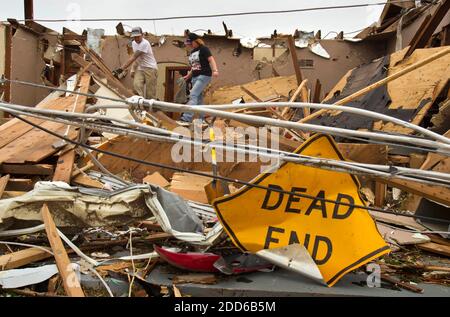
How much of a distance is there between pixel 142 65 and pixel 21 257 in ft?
19.0

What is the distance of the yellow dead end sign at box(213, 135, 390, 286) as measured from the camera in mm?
2699

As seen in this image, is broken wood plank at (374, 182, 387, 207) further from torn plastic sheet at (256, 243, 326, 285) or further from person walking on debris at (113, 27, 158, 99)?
person walking on debris at (113, 27, 158, 99)

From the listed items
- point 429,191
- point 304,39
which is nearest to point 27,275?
point 429,191

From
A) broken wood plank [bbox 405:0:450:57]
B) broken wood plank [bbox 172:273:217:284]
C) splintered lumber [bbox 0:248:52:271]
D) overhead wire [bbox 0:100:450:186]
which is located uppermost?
broken wood plank [bbox 405:0:450:57]

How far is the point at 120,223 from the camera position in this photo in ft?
10.1

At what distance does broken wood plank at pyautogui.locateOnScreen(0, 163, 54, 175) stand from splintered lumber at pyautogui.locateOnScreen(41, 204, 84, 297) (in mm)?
1274

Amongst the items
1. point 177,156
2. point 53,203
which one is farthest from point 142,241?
point 177,156

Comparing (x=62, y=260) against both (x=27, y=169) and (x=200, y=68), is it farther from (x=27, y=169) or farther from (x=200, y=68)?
(x=200, y=68)

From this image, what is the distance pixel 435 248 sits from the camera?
134 inches

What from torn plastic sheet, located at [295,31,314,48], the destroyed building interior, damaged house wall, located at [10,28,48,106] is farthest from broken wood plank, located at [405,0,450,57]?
damaged house wall, located at [10,28,48,106]

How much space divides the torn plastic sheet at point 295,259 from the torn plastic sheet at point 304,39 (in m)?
10.1

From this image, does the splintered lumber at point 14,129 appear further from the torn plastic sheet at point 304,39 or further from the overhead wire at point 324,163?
the torn plastic sheet at point 304,39

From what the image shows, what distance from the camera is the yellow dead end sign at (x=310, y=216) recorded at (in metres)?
2.70

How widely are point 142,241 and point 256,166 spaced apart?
207 cm
